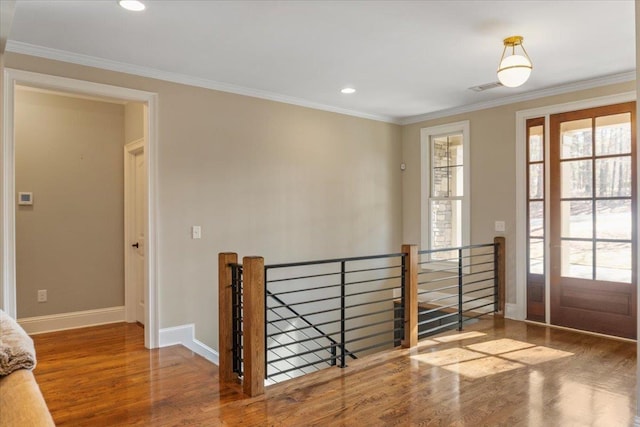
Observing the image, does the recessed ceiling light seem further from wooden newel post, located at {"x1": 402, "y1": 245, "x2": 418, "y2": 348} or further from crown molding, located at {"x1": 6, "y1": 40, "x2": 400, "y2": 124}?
wooden newel post, located at {"x1": 402, "y1": 245, "x2": 418, "y2": 348}

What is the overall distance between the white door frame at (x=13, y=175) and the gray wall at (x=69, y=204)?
137cm

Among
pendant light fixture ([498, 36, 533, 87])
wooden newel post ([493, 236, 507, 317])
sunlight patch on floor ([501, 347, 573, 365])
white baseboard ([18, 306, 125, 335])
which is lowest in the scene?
sunlight patch on floor ([501, 347, 573, 365])

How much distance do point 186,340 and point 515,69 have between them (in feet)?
12.1

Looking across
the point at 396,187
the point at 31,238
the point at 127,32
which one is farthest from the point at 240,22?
the point at 396,187

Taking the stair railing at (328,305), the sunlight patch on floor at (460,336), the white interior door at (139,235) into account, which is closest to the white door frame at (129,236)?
the white interior door at (139,235)

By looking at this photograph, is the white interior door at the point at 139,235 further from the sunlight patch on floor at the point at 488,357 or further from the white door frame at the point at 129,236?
the sunlight patch on floor at the point at 488,357

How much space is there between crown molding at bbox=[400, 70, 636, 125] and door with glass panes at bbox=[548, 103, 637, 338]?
25 centimetres

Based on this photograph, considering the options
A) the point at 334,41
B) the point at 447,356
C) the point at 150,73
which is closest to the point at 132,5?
the point at 150,73

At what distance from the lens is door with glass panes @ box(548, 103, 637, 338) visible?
4.20m

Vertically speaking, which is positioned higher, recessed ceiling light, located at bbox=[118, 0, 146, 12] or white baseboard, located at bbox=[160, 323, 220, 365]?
recessed ceiling light, located at bbox=[118, 0, 146, 12]

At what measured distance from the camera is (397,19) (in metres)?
3.00

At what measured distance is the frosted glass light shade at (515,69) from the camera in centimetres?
302

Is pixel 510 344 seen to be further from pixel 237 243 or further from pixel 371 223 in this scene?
pixel 237 243

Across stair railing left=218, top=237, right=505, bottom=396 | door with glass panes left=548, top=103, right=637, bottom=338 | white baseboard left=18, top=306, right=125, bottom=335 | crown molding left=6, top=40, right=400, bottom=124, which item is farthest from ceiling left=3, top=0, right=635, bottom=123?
white baseboard left=18, top=306, right=125, bottom=335
